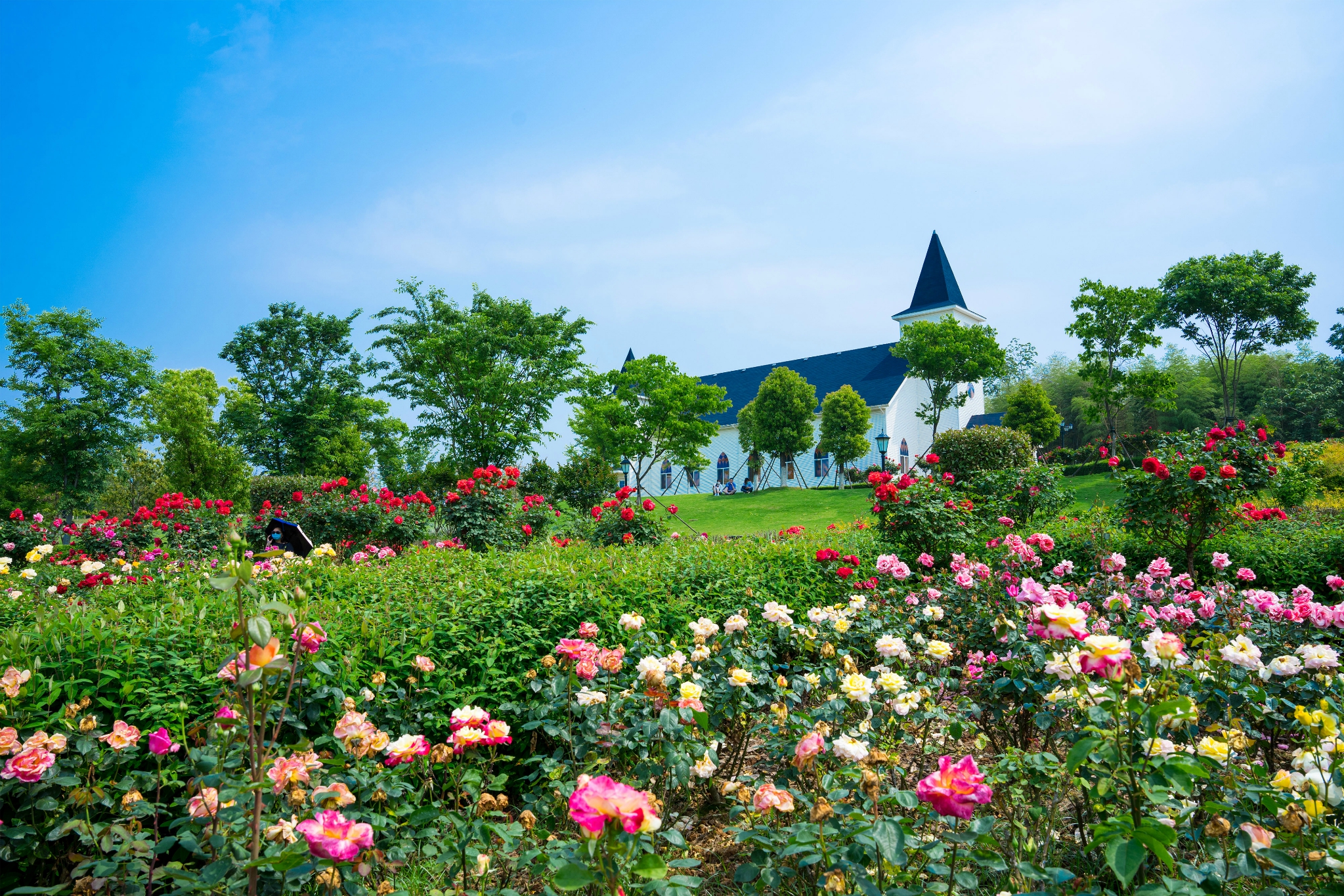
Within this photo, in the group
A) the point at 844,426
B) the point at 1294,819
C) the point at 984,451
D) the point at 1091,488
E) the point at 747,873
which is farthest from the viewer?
the point at 844,426

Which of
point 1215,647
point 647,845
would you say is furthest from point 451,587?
point 1215,647

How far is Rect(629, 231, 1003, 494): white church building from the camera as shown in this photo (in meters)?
38.5

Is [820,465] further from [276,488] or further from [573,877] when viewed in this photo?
[573,877]

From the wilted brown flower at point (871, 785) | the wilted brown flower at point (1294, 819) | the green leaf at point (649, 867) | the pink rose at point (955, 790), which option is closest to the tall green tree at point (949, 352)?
the wilted brown flower at point (1294, 819)

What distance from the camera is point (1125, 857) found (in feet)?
4.97

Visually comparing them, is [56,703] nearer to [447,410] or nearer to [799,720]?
[799,720]

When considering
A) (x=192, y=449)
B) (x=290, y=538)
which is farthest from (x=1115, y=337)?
(x=192, y=449)

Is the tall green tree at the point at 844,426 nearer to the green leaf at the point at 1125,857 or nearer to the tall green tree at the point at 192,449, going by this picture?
the tall green tree at the point at 192,449

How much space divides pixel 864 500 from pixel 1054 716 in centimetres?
2110

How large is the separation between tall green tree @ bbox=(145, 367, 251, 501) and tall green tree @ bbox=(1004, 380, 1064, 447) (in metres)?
33.6

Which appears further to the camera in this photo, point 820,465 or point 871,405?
point 820,465

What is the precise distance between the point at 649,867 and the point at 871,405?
38859 millimetres

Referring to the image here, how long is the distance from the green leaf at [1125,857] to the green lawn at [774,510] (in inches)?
586

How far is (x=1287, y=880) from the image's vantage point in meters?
2.02
